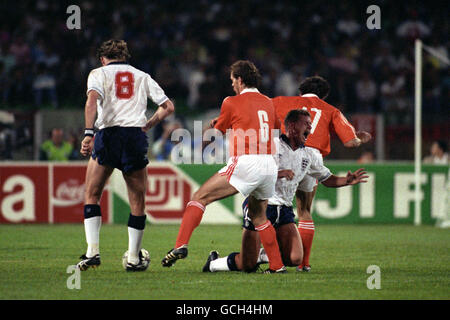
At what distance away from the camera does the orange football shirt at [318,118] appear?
8.64m

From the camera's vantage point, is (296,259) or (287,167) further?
(287,167)

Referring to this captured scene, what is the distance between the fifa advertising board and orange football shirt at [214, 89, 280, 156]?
8.06 metres

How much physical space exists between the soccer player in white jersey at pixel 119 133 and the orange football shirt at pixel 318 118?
1.29m

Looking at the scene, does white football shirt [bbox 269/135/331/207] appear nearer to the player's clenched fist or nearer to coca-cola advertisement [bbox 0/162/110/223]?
the player's clenched fist

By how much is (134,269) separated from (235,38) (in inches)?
566

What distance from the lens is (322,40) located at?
22.0 metres

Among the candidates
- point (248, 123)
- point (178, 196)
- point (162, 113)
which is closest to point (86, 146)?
point (162, 113)

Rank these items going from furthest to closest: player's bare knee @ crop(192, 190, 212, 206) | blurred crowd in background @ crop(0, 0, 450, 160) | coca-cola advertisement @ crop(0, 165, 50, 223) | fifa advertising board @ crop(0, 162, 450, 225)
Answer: blurred crowd in background @ crop(0, 0, 450, 160) → fifa advertising board @ crop(0, 162, 450, 225) → coca-cola advertisement @ crop(0, 165, 50, 223) → player's bare knee @ crop(192, 190, 212, 206)

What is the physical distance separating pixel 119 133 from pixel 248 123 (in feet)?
4.07

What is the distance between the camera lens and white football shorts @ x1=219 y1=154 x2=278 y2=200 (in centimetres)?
759

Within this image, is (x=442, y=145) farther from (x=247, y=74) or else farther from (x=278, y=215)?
(x=247, y=74)

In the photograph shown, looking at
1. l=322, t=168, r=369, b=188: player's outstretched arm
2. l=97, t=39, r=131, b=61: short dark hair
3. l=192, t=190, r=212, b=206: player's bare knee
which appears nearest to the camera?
l=192, t=190, r=212, b=206: player's bare knee

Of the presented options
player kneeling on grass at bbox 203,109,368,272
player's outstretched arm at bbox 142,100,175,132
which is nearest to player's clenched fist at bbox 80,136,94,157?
player's outstretched arm at bbox 142,100,175,132

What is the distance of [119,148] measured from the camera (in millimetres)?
7895
